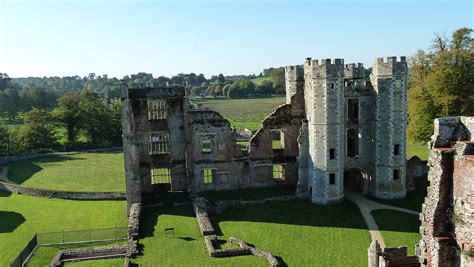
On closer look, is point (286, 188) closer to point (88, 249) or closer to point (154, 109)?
point (154, 109)

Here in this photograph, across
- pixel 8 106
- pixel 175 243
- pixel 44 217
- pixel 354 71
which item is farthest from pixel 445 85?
pixel 8 106

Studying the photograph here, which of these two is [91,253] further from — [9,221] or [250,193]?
[250,193]

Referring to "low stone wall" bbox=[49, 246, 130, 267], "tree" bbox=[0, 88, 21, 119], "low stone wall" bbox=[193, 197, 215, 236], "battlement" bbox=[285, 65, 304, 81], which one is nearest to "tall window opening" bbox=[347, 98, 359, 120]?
"battlement" bbox=[285, 65, 304, 81]

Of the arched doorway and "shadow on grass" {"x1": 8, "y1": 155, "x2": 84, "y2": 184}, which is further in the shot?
"shadow on grass" {"x1": 8, "y1": 155, "x2": 84, "y2": 184}

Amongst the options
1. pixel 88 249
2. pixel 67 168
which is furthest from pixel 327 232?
pixel 67 168

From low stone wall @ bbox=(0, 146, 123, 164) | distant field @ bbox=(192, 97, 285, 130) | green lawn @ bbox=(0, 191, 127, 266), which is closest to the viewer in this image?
green lawn @ bbox=(0, 191, 127, 266)

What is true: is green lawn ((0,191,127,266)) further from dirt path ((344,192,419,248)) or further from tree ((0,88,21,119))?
tree ((0,88,21,119))
